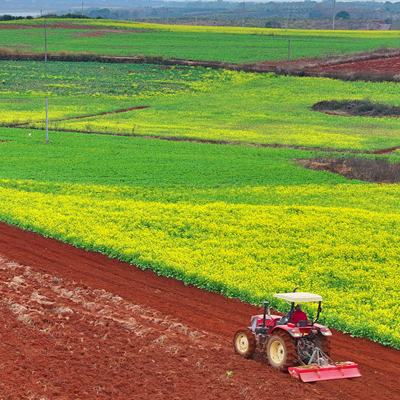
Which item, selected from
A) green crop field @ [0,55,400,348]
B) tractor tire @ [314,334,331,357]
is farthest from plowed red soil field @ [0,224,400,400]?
green crop field @ [0,55,400,348]

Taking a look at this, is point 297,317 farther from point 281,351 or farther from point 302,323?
point 281,351

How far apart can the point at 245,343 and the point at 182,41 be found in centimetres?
12036

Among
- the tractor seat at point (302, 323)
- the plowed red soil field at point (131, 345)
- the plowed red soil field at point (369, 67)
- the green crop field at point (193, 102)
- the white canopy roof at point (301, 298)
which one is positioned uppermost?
the white canopy roof at point (301, 298)

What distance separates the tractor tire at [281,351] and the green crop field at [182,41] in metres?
94.2

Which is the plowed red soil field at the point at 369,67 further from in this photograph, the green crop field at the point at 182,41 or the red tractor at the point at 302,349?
the red tractor at the point at 302,349

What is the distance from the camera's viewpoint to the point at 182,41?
136 m

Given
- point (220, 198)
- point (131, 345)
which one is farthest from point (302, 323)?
point (220, 198)

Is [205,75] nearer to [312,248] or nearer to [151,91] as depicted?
[151,91]

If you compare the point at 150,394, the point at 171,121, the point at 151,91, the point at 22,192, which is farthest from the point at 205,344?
the point at 151,91

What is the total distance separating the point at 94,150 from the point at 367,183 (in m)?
17.1

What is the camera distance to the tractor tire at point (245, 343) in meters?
18.8

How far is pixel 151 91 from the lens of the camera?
284 feet

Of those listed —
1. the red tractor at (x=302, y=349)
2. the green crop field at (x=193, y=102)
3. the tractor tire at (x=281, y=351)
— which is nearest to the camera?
the red tractor at (x=302, y=349)

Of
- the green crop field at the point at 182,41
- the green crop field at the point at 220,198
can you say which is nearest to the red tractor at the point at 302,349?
the green crop field at the point at 220,198
